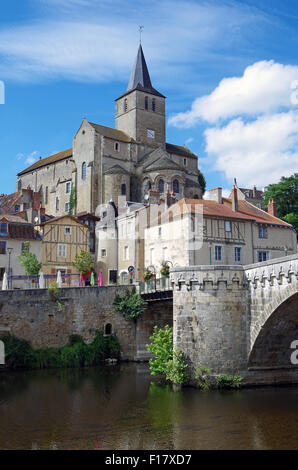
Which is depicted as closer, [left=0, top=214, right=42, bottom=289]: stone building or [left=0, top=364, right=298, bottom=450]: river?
[left=0, top=364, right=298, bottom=450]: river

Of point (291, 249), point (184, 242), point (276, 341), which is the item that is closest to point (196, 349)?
point (276, 341)

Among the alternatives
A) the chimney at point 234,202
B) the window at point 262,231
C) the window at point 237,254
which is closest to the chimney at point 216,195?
the chimney at point 234,202

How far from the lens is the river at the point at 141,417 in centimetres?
1230

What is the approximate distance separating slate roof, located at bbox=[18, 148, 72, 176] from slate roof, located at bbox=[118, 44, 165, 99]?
387 inches

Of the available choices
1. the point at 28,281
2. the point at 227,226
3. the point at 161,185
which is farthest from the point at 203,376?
the point at 161,185

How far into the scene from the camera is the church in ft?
163

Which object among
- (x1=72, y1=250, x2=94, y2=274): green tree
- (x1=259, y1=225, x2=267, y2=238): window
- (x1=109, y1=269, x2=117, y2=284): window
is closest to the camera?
(x1=259, y1=225, x2=267, y2=238): window

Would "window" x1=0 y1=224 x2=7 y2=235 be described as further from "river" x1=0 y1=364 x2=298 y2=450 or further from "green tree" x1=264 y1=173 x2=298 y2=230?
"green tree" x1=264 y1=173 x2=298 y2=230

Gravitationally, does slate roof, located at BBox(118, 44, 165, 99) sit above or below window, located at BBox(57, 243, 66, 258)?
above

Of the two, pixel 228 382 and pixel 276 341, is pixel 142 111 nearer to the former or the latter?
pixel 276 341

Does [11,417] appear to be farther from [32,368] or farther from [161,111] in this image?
[161,111]

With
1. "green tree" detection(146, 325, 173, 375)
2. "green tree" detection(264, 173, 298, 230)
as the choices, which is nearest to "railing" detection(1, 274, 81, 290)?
"green tree" detection(146, 325, 173, 375)

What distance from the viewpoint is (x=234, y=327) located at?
18031 millimetres

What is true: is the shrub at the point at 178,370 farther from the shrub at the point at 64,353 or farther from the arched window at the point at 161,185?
the arched window at the point at 161,185
